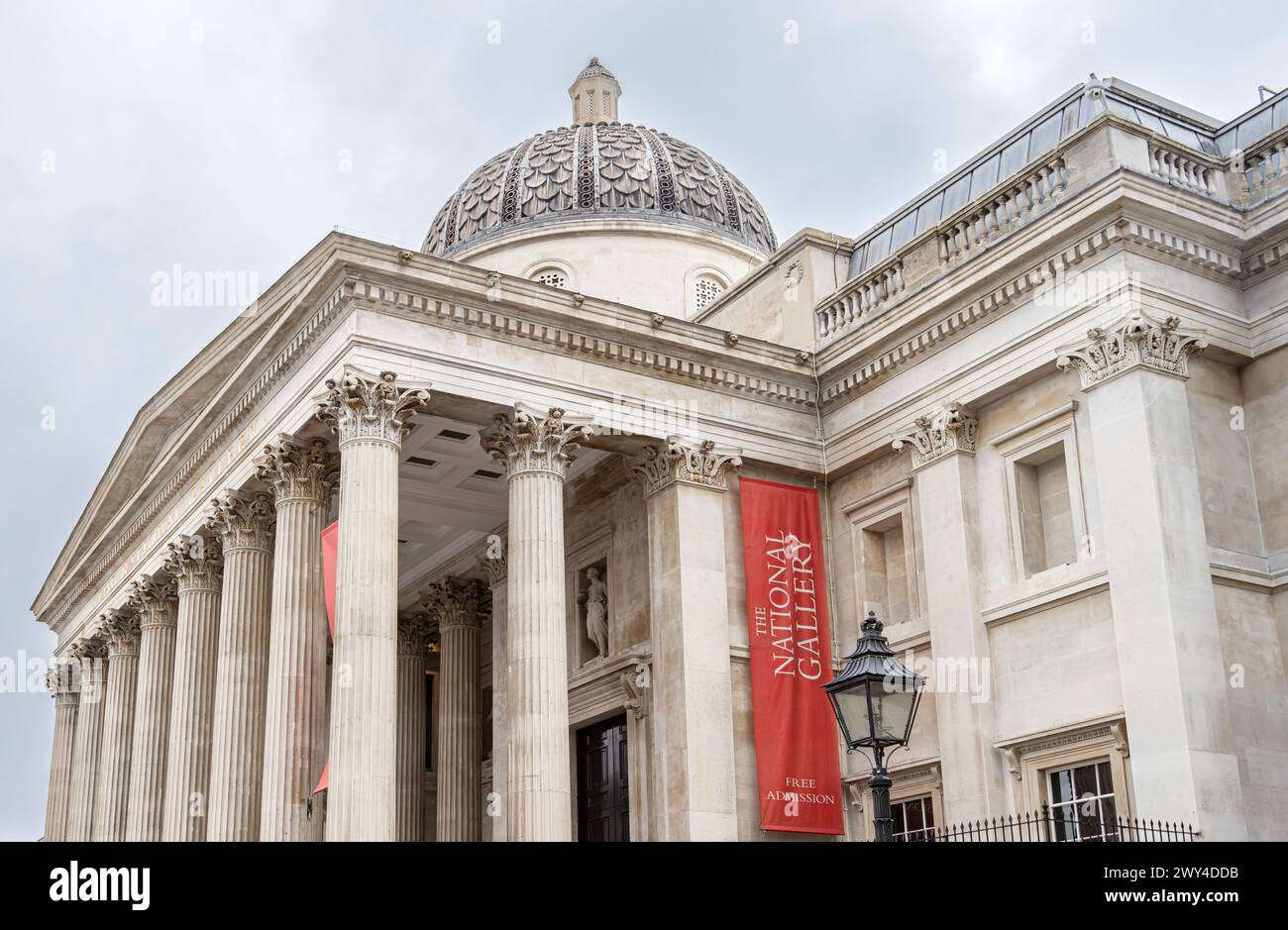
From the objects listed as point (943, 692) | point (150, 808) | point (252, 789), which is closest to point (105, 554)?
point (150, 808)

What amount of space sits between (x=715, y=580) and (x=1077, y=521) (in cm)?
558

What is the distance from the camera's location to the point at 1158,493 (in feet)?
59.6

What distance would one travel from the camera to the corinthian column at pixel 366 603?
18672 millimetres

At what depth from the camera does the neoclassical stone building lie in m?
18.7

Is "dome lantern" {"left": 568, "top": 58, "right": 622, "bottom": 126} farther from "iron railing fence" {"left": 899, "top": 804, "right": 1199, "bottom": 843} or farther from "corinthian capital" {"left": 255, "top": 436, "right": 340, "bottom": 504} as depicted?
"iron railing fence" {"left": 899, "top": 804, "right": 1199, "bottom": 843}

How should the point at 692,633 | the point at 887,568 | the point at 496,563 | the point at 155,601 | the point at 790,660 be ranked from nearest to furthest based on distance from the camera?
the point at 692,633 → the point at 790,660 → the point at 887,568 → the point at 496,563 → the point at 155,601

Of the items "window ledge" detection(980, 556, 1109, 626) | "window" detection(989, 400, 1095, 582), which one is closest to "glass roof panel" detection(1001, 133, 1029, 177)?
"window" detection(989, 400, 1095, 582)

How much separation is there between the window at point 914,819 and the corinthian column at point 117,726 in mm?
16483

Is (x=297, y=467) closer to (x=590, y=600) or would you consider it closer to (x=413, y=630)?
(x=590, y=600)

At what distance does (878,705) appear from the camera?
1252 centimetres

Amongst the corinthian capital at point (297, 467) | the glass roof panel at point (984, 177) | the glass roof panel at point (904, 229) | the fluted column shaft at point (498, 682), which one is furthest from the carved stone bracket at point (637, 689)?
the glass roof panel at point (984, 177)

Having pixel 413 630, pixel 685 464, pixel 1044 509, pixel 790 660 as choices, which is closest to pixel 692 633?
pixel 790 660

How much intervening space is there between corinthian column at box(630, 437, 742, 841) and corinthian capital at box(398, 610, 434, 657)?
9.83 m

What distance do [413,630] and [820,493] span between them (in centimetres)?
1127
